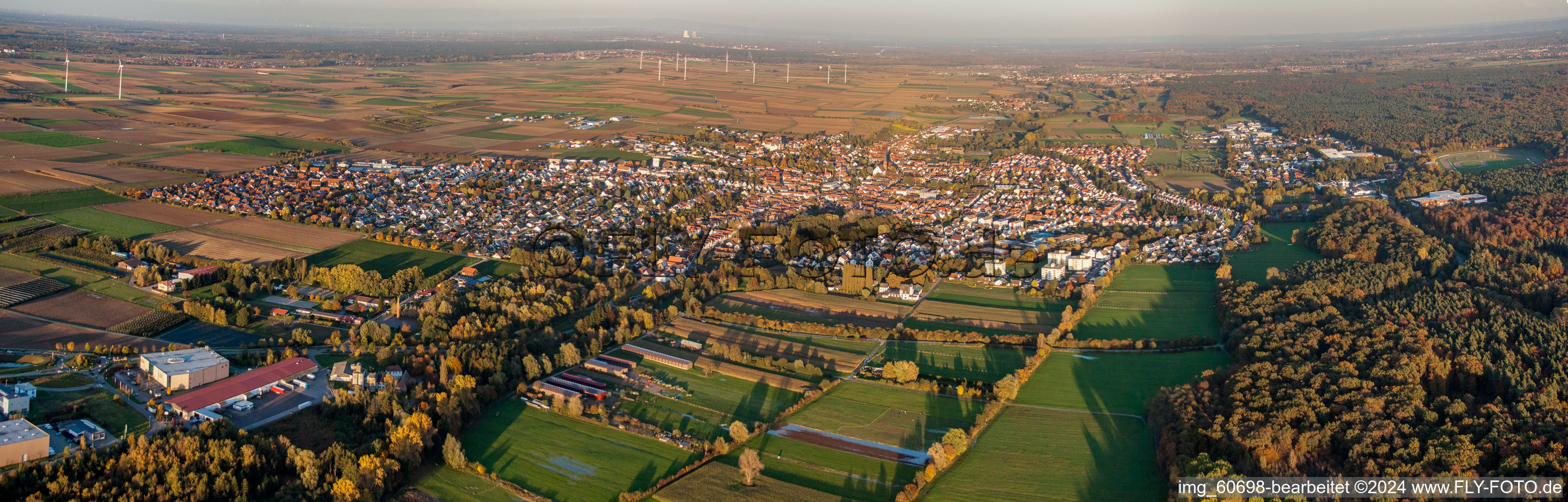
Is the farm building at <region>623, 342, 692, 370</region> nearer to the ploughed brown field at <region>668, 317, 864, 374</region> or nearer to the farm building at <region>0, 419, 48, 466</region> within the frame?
the ploughed brown field at <region>668, 317, 864, 374</region>

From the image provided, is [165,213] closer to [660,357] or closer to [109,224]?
[109,224]

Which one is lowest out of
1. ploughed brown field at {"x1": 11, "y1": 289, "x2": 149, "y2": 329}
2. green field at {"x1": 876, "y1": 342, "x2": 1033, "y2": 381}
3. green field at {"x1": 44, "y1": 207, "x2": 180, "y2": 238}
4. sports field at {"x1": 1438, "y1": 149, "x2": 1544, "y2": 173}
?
green field at {"x1": 876, "y1": 342, "x2": 1033, "y2": 381}

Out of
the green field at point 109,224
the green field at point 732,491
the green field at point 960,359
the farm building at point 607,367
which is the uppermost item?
the green field at point 109,224

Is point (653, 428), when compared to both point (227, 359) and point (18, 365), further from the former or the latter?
point (18, 365)

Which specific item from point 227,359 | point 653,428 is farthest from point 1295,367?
point 227,359

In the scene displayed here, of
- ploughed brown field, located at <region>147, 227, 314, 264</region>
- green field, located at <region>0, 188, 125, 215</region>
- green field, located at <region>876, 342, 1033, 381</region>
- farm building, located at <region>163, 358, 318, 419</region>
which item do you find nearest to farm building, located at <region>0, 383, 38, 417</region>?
farm building, located at <region>163, 358, 318, 419</region>

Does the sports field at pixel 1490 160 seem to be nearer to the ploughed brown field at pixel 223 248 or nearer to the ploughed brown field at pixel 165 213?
the ploughed brown field at pixel 223 248

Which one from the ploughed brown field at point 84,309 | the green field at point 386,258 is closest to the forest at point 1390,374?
the green field at point 386,258
